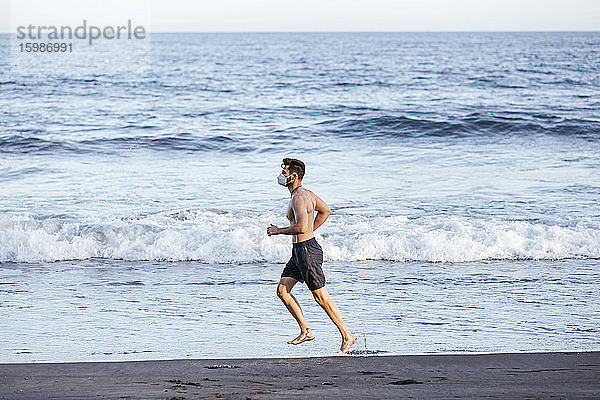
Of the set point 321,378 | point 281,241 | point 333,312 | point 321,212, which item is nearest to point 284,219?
point 281,241

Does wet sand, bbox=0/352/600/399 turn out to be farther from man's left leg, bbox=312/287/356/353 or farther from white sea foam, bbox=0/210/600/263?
white sea foam, bbox=0/210/600/263

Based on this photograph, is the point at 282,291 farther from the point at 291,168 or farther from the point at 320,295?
the point at 291,168

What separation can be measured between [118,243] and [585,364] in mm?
7138

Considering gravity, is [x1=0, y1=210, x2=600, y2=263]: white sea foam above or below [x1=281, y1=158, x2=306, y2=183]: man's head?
below

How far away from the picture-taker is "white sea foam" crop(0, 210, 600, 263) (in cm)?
1062

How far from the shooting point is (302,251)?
6156 mm

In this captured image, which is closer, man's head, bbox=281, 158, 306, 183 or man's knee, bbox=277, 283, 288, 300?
man's head, bbox=281, 158, 306, 183

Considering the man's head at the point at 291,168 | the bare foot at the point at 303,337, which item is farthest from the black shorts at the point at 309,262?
the man's head at the point at 291,168

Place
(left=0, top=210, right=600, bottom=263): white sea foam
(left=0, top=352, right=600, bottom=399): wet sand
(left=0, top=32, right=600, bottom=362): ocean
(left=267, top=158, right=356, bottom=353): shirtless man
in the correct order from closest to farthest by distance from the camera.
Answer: (left=0, top=352, right=600, bottom=399): wet sand → (left=267, top=158, right=356, bottom=353): shirtless man → (left=0, top=32, right=600, bottom=362): ocean → (left=0, top=210, right=600, bottom=263): white sea foam

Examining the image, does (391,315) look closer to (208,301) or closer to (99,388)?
(208,301)

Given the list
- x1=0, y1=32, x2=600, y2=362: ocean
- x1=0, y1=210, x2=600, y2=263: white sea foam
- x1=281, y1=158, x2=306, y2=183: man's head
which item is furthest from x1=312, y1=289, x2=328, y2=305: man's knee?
x1=0, y1=210, x2=600, y2=263: white sea foam

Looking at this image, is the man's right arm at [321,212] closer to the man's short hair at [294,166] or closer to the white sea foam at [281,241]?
the man's short hair at [294,166]

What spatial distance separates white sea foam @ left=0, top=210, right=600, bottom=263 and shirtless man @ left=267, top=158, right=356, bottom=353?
4.21 meters

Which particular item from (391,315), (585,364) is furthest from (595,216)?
(585,364)
